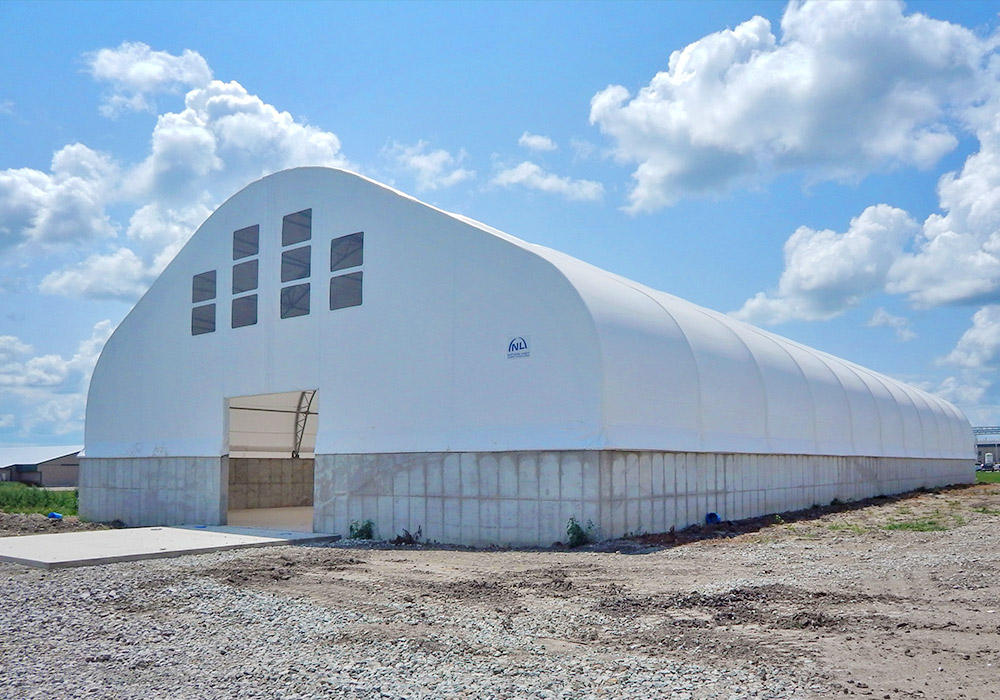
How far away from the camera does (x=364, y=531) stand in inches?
790

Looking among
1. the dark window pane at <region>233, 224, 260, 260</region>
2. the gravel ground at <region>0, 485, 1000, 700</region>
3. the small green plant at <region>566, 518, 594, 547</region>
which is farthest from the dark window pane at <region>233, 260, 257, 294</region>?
the small green plant at <region>566, 518, 594, 547</region>

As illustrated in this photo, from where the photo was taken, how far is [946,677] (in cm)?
703

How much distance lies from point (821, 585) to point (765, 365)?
1336cm

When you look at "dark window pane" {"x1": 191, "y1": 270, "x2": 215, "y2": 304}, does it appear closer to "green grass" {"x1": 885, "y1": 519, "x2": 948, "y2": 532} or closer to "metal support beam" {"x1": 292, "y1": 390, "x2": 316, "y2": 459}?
"metal support beam" {"x1": 292, "y1": 390, "x2": 316, "y2": 459}

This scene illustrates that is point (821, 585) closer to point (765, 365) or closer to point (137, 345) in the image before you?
point (765, 365)

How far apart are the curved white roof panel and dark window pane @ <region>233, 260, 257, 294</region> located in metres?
0.06

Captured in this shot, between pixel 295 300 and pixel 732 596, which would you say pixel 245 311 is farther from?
pixel 732 596

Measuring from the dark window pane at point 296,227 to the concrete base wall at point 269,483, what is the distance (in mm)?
10314

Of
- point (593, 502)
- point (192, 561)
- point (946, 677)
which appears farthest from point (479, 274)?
point (946, 677)

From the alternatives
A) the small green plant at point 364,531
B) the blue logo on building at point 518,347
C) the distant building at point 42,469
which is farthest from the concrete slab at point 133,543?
the distant building at point 42,469

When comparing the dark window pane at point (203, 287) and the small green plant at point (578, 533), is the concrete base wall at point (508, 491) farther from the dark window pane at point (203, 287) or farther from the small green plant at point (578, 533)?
the dark window pane at point (203, 287)

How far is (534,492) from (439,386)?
356cm

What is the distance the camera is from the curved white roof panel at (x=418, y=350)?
58.2ft

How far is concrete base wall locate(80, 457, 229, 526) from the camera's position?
954 inches
